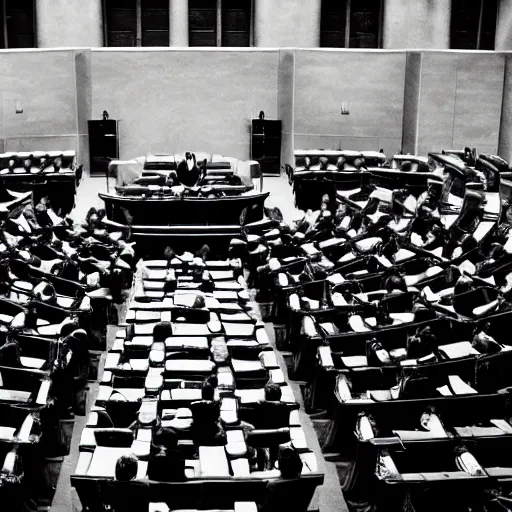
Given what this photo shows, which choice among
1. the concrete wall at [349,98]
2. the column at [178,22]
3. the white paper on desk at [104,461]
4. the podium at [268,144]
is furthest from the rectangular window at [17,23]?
the white paper on desk at [104,461]

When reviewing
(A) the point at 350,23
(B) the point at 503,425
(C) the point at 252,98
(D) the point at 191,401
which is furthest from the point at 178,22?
(B) the point at 503,425

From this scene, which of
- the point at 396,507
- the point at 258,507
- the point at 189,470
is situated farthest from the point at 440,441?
the point at 189,470

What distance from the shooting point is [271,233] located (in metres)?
12.0

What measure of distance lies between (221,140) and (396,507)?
48.5 feet

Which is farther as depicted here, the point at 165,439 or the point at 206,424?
the point at 206,424

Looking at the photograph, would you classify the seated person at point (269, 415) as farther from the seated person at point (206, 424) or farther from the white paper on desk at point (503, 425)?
the white paper on desk at point (503, 425)

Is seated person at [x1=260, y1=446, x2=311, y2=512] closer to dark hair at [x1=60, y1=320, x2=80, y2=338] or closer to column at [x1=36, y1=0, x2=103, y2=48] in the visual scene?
dark hair at [x1=60, y1=320, x2=80, y2=338]

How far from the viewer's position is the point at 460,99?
18.2 meters

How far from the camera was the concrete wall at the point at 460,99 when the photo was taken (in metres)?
18.1

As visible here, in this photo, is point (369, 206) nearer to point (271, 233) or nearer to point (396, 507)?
point (271, 233)

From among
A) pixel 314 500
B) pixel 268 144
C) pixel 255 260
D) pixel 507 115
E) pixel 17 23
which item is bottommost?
pixel 314 500

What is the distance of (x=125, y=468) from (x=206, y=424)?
2.98 feet

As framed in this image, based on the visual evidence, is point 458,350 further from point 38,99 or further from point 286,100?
point 38,99

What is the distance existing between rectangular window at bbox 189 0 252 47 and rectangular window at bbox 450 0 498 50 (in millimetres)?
5081
